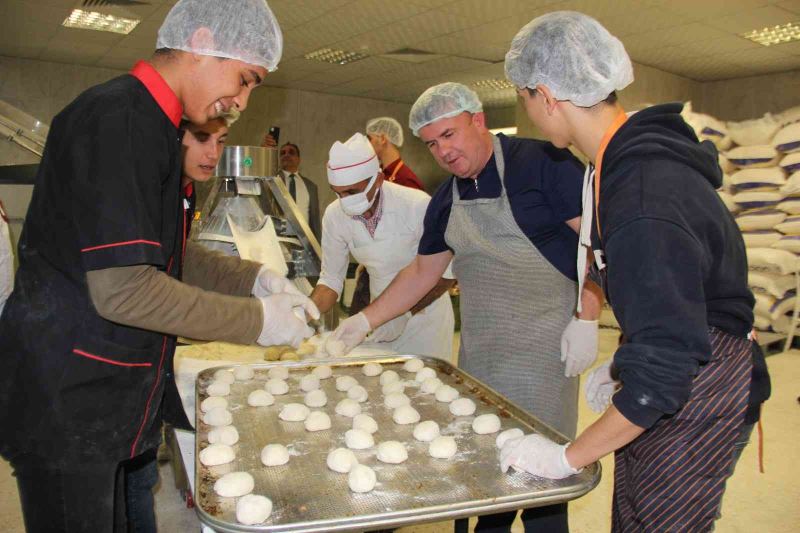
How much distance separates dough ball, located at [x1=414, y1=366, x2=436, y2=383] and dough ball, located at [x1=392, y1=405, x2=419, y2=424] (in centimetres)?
23

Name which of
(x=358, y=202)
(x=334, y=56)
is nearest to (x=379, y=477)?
(x=358, y=202)

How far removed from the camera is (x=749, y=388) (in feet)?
4.02

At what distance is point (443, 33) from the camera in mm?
5512

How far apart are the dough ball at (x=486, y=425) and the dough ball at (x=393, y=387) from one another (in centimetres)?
31

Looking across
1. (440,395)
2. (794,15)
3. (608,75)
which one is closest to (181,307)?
(440,395)

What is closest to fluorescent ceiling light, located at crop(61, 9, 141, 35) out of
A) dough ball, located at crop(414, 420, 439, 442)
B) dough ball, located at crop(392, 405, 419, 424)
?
dough ball, located at crop(392, 405, 419, 424)

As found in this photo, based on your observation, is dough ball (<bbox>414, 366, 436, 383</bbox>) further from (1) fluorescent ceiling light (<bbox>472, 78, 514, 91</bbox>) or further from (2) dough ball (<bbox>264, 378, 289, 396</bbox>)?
(1) fluorescent ceiling light (<bbox>472, 78, 514, 91</bbox>)

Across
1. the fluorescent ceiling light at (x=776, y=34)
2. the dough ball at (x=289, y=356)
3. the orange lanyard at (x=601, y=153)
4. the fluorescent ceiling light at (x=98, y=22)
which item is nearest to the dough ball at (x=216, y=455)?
the dough ball at (x=289, y=356)

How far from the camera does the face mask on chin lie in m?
2.44

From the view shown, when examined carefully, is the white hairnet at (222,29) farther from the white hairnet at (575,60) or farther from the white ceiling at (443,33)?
the white ceiling at (443,33)

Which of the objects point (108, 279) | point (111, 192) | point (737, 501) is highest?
point (111, 192)

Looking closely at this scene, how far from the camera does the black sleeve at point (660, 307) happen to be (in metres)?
0.97

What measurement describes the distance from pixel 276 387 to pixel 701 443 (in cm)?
108

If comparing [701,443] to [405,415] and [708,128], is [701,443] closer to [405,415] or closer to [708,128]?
[405,415]
